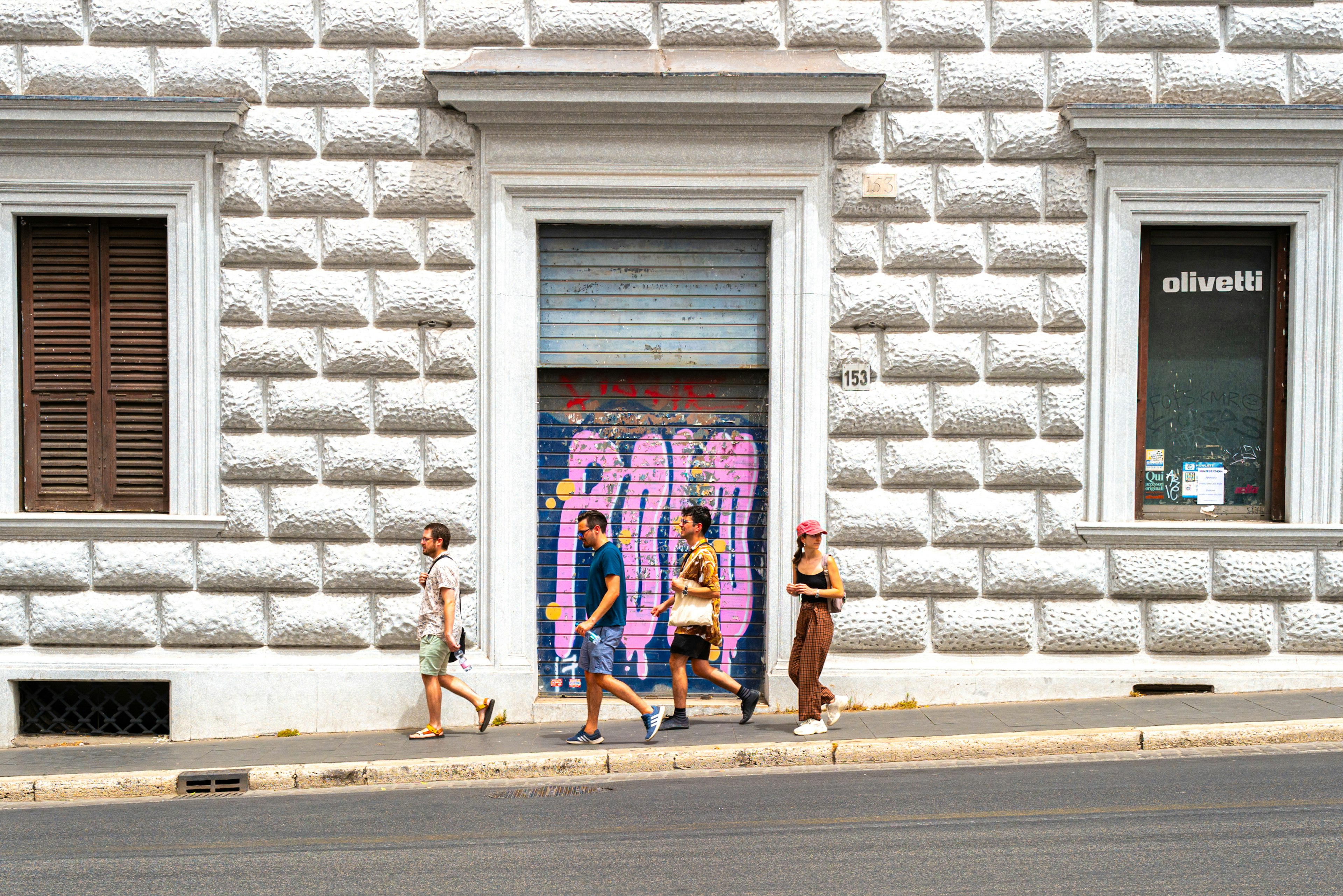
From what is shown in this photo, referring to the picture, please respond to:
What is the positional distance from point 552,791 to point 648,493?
127 inches

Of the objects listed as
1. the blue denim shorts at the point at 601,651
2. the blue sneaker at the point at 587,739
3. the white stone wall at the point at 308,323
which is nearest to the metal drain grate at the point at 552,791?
the blue sneaker at the point at 587,739

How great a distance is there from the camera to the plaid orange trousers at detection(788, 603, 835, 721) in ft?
29.1

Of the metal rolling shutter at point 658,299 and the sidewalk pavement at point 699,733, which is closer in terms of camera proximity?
the sidewalk pavement at point 699,733

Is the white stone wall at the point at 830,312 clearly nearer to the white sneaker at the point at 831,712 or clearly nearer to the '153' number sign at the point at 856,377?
the '153' number sign at the point at 856,377

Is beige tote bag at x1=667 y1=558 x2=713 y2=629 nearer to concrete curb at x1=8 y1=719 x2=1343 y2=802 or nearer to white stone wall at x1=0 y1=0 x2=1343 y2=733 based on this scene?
concrete curb at x1=8 y1=719 x2=1343 y2=802

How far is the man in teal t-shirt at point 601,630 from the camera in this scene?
8875mm

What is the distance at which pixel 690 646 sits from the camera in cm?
927

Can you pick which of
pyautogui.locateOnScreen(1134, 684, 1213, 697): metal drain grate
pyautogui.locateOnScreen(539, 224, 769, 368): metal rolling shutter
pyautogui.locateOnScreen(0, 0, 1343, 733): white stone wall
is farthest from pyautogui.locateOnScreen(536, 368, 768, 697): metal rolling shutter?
pyautogui.locateOnScreen(1134, 684, 1213, 697): metal drain grate

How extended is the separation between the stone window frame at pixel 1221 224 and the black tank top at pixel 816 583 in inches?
100

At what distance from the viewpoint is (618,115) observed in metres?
9.84

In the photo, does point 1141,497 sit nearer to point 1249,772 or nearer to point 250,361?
point 1249,772

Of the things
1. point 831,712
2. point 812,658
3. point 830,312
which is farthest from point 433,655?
point 830,312

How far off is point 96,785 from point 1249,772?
25.7 ft

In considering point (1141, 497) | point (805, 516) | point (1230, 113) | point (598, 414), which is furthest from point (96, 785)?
point (1230, 113)
